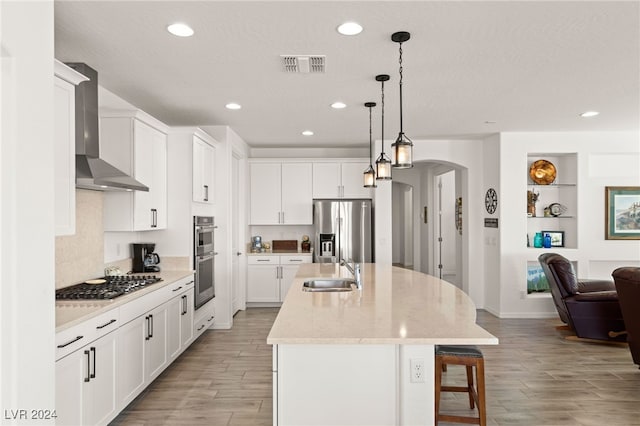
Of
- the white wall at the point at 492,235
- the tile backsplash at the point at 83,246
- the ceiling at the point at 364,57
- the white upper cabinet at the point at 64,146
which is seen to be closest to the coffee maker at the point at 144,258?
the tile backsplash at the point at 83,246

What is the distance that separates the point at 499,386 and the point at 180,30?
361 centimetres

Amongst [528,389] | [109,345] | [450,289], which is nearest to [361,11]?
[450,289]

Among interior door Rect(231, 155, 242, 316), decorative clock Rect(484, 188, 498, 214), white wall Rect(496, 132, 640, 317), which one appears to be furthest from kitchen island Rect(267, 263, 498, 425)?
decorative clock Rect(484, 188, 498, 214)

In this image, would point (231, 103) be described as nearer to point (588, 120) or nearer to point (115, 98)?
point (115, 98)

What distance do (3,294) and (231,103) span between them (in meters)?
3.17

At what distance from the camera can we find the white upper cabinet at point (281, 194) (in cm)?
705

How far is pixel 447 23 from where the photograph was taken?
264cm

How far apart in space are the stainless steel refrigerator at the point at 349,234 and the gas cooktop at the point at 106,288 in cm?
337

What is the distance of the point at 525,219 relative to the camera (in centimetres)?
614

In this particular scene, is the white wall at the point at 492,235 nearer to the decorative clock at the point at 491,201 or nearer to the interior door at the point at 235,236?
the decorative clock at the point at 491,201

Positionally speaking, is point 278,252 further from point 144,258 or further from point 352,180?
point 144,258

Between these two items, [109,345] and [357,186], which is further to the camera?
[357,186]

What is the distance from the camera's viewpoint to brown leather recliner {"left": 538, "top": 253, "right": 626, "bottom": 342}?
4785 mm

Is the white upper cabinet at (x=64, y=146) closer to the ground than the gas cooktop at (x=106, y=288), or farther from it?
farther from it
